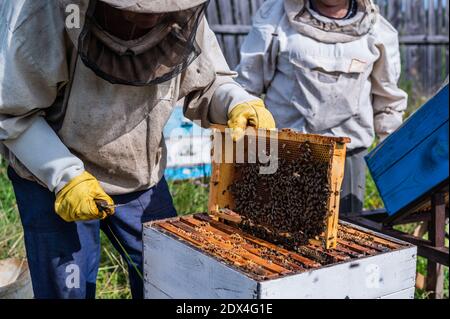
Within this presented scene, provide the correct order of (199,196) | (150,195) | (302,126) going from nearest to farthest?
(150,195), (302,126), (199,196)

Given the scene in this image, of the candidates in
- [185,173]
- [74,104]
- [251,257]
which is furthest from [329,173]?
[185,173]

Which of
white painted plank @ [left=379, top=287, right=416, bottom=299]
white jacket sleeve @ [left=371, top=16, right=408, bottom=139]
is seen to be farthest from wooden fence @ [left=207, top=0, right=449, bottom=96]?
white painted plank @ [left=379, top=287, right=416, bottom=299]

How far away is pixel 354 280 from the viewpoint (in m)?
1.91

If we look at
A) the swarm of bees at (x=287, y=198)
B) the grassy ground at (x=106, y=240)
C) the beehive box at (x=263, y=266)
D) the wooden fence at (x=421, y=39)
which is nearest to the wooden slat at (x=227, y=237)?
the beehive box at (x=263, y=266)

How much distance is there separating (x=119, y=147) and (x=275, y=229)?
71 centimetres

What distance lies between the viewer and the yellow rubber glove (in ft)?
7.64

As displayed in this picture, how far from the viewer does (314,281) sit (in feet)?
5.98

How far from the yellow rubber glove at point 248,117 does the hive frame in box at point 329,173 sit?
0.20ft

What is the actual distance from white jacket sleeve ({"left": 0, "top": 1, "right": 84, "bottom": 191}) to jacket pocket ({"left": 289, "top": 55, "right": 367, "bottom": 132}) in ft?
5.17

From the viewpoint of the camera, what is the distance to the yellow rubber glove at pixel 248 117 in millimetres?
2330

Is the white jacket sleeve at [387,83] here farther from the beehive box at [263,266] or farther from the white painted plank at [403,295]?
the white painted plank at [403,295]

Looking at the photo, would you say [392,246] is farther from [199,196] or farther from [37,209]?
[199,196]

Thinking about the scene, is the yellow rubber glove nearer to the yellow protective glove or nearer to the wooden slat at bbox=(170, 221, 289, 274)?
the wooden slat at bbox=(170, 221, 289, 274)

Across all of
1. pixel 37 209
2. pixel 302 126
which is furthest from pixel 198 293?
pixel 302 126
